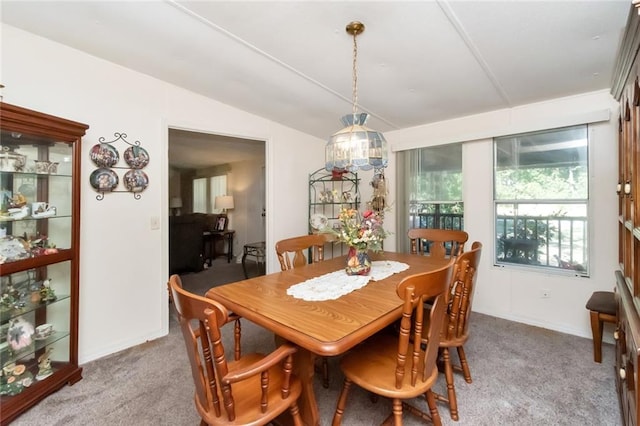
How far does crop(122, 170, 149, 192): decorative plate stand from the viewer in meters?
2.47

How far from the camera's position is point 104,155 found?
7.69 ft

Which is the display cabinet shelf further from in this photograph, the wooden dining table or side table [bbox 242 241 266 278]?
the wooden dining table

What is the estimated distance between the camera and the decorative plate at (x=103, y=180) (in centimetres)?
231

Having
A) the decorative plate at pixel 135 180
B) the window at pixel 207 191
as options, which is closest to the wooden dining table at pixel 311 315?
the decorative plate at pixel 135 180

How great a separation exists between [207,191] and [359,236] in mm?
6392

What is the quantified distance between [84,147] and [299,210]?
2339mm

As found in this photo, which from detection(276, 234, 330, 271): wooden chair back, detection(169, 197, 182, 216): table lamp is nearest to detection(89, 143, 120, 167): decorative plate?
detection(276, 234, 330, 271): wooden chair back

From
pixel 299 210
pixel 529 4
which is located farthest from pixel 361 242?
pixel 299 210

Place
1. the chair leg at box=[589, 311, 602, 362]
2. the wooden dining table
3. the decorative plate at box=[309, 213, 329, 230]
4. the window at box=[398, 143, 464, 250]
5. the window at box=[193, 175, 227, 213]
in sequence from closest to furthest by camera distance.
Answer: the wooden dining table < the chair leg at box=[589, 311, 602, 362] < the window at box=[398, 143, 464, 250] < the decorative plate at box=[309, 213, 329, 230] < the window at box=[193, 175, 227, 213]

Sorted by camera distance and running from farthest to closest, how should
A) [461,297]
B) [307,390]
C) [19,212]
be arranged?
[19,212]
[461,297]
[307,390]

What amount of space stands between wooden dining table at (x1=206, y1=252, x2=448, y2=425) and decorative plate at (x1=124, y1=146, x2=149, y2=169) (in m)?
1.58

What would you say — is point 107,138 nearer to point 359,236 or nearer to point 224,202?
point 359,236

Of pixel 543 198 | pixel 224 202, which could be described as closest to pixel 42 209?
pixel 543 198

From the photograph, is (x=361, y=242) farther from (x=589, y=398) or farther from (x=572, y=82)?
(x=572, y=82)
